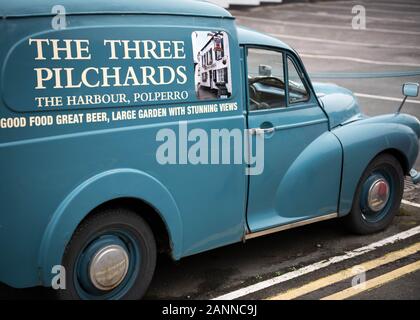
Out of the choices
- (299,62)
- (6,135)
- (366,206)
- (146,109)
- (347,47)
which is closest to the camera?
(6,135)

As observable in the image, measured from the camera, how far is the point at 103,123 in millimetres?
4188

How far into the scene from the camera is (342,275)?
527cm

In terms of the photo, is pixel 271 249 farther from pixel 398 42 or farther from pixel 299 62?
pixel 398 42

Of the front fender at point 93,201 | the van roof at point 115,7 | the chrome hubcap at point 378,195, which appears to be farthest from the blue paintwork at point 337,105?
the front fender at point 93,201

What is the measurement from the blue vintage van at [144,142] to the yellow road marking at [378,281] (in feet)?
2.33

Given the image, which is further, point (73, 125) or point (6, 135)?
point (73, 125)

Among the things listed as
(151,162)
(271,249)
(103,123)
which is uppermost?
(103,123)

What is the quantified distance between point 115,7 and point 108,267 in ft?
5.64

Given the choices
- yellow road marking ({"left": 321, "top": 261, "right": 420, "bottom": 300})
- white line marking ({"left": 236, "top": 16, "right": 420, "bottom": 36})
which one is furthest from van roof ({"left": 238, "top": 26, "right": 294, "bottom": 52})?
white line marking ({"left": 236, "top": 16, "right": 420, "bottom": 36})

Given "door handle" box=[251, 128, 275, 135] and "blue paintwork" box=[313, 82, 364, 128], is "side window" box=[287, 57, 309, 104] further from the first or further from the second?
"door handle" box=[251, 128, 275, 135]

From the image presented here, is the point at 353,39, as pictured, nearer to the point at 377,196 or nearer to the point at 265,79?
the point at 377,196

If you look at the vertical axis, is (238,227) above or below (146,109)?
below

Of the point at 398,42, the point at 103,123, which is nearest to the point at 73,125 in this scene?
the point at 103,123

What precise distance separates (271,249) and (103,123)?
2257 millimetres
